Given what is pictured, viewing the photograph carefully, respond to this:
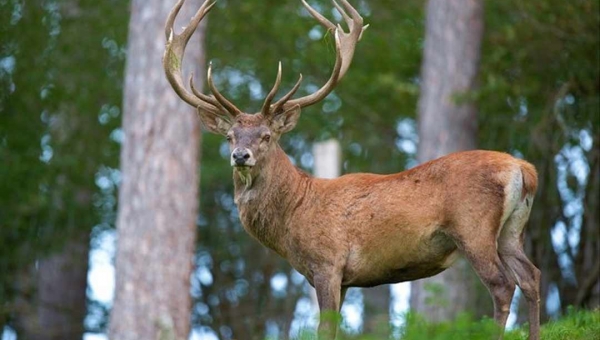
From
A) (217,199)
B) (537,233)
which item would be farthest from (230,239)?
(537,233)

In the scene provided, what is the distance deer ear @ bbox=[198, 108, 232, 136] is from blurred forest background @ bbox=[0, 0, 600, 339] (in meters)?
7.40

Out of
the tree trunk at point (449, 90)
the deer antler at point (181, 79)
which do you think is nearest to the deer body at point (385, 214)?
the deer antler at point (181, 79)

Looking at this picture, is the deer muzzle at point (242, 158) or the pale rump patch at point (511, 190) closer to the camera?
the pale rump patch at point (511, 190)

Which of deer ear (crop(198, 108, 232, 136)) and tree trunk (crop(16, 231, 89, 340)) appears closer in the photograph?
deer ear (crop(198, 108, 232, 136))

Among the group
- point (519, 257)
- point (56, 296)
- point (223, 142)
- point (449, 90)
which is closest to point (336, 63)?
point (519, 257)

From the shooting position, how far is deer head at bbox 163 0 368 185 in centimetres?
880

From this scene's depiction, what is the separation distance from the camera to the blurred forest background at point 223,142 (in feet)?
54.9

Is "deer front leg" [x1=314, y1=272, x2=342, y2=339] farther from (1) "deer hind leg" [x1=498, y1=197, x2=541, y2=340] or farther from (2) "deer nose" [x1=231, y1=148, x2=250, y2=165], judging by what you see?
(1) "deer hind leg" [x1=498, y1=197, x2=541, y2=340]

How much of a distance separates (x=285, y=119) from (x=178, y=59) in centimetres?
103

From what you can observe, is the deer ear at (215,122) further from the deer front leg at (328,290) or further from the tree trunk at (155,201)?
the tree trunk at (155,201)

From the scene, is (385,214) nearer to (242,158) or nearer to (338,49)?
(242,158)

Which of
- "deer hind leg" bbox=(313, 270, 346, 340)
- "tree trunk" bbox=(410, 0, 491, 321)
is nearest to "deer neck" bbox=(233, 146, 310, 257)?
"deer hind leg" bbox=(313, 270, 346, 340)

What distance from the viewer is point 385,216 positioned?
856 centimetres

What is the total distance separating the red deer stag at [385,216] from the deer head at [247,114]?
1 cm
